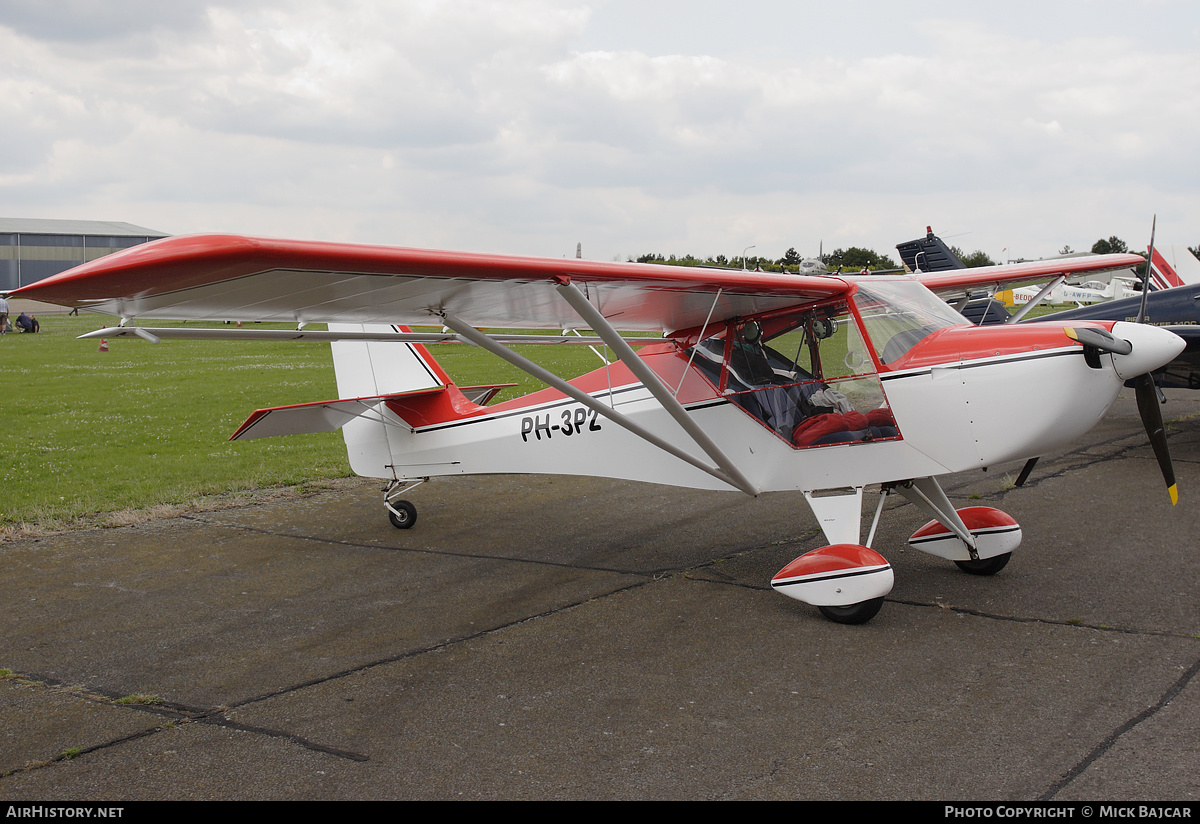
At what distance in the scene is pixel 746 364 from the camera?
6.16 metres

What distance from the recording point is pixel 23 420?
15180 millimetres

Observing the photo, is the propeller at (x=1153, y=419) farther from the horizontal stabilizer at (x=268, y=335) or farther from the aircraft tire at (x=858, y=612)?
the horizontal stabilizer at (x=268, y=335)

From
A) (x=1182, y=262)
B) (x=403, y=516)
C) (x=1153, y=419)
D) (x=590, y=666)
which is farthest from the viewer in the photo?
(x=1182, y=262)

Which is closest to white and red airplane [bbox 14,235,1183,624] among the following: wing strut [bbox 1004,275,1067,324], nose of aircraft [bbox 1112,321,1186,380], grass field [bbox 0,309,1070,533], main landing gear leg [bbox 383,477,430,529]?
nose of aircraft [bbox 1112,321,1186,380]

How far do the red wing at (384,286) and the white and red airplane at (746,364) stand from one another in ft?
0.04

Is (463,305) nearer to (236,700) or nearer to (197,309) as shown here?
(197,309)

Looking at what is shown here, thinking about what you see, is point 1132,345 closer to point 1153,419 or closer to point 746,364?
point 1153,419

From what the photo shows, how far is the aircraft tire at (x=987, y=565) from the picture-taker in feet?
19.6

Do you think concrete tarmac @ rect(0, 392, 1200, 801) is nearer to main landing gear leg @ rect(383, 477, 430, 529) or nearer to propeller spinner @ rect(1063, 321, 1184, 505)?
main landing gear leg @ rect(383, 477, 430, 529)

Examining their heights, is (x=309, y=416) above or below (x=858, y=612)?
above

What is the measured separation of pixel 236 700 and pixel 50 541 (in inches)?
176

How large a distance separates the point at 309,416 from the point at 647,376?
3.41 metres

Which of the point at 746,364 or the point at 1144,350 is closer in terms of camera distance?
the point at 1144,350

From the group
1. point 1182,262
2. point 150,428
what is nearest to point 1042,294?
point 1182,262
